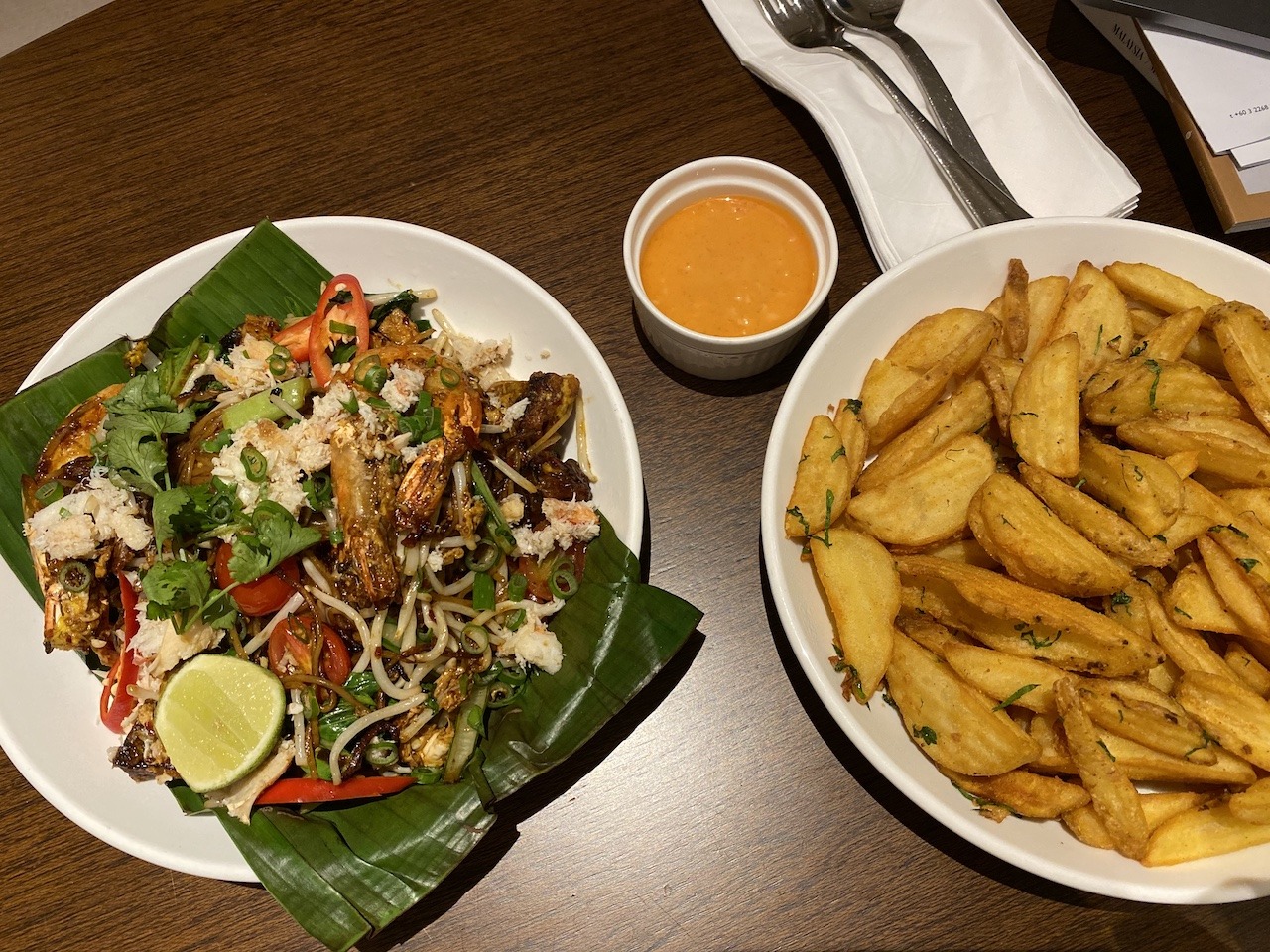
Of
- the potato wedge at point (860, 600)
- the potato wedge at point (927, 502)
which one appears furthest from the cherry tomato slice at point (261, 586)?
the potato wedge at point (927, 502)


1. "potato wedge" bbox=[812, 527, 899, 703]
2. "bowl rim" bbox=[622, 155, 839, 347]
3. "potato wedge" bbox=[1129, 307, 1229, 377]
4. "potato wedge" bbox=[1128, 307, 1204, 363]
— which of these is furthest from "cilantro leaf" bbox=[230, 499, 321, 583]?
"potato wedge" bbox=[1129, 307, 1229, 377]

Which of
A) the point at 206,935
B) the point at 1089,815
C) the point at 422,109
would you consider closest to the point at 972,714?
the point at 1089,815

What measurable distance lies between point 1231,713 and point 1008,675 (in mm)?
457

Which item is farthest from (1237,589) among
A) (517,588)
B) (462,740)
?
(462,740)

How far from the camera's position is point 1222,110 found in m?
2.46

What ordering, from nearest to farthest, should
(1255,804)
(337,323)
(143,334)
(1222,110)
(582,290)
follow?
(1255,804)
(337,323)
(143,334)
(1222,110)
(582,290)

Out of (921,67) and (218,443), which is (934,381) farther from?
(218,443)

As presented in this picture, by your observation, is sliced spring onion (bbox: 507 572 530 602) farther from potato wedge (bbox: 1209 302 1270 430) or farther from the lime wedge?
potato wedge (bbox: 1209 302 1270 430)

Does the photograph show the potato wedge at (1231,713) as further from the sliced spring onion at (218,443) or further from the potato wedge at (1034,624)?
the sliced spring onion at (218,443)

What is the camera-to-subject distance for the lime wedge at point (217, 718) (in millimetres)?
1752

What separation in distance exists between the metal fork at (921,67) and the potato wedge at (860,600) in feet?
4.86

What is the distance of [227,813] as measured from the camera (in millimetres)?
1792

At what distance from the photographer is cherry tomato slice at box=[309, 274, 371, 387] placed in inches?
82.7

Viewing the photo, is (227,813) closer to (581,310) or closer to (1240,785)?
(581,310)
